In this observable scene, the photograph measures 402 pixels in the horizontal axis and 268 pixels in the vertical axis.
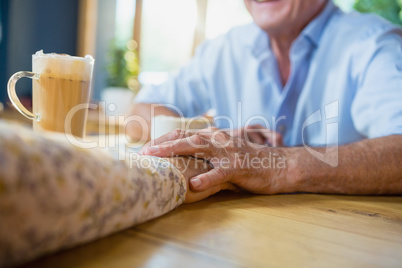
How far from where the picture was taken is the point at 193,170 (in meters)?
0.62

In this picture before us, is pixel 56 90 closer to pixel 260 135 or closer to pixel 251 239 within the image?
pixel 251 239

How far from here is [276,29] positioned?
1.38 m

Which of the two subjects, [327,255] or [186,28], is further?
[186,28]

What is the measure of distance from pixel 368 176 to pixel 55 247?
668 mm

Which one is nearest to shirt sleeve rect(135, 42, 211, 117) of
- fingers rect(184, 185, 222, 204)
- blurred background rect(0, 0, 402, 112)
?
fingers rect(184, 185, 222, 204)

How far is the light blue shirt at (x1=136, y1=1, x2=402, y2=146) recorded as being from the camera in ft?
3.46

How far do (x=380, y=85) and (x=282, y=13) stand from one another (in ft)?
1.62

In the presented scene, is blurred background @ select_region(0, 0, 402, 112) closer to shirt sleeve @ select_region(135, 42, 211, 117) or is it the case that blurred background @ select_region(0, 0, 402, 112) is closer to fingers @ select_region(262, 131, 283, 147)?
shirt sleeve @ select_region(135, 42, 211, 117)

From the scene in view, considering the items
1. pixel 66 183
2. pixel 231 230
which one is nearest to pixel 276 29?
pixel 231 230

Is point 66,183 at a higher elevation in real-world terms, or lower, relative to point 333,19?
lower

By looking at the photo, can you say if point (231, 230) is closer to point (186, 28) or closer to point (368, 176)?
point (368, 176)

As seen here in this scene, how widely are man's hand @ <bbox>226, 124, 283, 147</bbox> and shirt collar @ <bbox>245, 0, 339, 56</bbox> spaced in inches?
17.5

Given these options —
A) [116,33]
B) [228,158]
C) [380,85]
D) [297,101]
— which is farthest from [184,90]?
[116,33]

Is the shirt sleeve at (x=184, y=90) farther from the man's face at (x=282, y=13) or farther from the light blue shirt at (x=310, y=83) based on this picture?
the man's face at (x=282, y=13)
